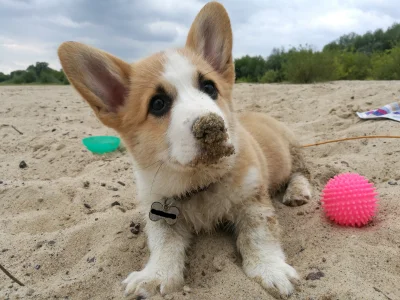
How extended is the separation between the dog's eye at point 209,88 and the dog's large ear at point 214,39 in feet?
1.22

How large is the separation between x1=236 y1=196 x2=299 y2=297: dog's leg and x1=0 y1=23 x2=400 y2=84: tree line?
15.1 feet

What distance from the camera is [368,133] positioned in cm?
424

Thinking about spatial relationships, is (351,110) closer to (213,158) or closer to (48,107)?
(213,158)

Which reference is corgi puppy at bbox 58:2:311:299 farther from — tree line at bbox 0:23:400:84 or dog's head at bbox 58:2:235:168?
tree line at bbox 0:23:400:84

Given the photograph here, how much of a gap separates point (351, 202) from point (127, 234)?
159cm

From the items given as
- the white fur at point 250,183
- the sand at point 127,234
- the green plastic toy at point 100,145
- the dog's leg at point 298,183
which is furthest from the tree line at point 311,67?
the white fur at point 250,183

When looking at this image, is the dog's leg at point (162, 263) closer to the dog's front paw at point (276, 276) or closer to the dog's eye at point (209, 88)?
the dog's front paw at point (276, 276)

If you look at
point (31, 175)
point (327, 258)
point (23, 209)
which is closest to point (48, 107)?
point (31, 175)

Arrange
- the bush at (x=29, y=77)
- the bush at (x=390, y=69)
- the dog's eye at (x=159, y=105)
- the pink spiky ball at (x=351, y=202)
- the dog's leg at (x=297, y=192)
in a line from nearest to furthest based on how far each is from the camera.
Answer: the dog's eye at (x=159, y=105), the pink spiky ball at (x=351, y=202), the dog's leg at (x=297, y=192), the bush at (x=390, y=69), the bush at (x=29, y=77)

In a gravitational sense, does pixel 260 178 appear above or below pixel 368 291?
above

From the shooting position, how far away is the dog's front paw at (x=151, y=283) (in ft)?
6.40

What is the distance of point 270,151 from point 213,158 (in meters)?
1.60

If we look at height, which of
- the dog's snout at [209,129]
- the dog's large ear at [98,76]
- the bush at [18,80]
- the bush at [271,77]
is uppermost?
the dog's large ear at [98,76]

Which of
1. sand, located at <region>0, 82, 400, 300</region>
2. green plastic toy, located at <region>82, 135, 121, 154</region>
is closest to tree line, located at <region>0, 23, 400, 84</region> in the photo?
green plastic toy, located at <region>82, 135, 121, 154</region>
